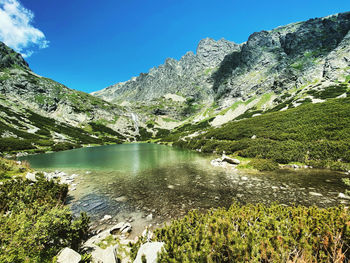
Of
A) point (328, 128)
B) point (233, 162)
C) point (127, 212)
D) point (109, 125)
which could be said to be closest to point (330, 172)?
point (233, 162)

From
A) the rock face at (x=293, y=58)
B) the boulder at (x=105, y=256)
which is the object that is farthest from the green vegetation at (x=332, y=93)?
the boulder at (x=105, y=256)

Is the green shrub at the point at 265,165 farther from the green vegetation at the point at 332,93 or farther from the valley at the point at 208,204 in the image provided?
the green vegetation at the point at 332,93

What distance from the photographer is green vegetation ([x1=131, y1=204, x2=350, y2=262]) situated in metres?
3.89

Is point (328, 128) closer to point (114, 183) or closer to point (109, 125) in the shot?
point (114, 183)

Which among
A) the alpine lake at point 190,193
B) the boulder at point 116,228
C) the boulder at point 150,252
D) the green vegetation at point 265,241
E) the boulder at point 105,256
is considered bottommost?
the alpine lake at point 190,193

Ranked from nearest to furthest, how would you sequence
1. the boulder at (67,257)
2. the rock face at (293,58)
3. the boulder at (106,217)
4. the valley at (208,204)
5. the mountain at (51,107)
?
the valley at (208,204), the boulder at (67,257), the boulder at (106,217), the rock face at (293,58), the mountain at (51,107)

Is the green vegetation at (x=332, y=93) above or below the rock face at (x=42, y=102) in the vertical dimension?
below

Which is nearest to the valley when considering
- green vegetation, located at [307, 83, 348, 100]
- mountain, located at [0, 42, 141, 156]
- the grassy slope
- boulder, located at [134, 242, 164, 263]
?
boulder, located at [134, 242, 164, 263]

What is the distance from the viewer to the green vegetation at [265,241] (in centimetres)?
389

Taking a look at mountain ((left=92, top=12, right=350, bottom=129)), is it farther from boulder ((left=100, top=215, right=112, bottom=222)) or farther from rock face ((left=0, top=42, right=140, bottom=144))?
rock face ((left=0, top=42, right=140, bottom=144))

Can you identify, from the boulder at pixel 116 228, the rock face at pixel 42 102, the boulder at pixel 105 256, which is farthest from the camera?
the rock face at pixel 42 102

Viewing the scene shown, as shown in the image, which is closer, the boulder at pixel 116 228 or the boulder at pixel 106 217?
the boulder at pixel 116 228

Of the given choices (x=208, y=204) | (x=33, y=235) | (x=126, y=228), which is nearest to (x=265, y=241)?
(x=33, y=235)

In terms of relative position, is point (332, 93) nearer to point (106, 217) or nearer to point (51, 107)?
point (106, 217)
